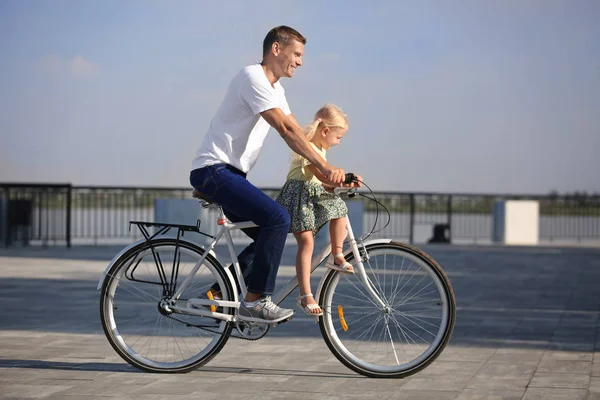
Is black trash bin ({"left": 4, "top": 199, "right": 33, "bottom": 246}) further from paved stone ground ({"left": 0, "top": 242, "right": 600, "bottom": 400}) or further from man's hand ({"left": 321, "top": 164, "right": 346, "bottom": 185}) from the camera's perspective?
man's hand ({"left": 321, "top": 164, "right": 346, "bottom": 185})

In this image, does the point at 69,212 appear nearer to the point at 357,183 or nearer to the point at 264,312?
the point at 264,312

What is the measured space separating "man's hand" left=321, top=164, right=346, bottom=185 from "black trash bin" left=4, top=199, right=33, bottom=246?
45.7 ft

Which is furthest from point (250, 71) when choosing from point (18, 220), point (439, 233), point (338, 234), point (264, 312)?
point (439, 233)

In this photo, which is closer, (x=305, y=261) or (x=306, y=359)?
(x=305, y=261)

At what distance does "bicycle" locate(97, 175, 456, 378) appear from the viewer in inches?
207

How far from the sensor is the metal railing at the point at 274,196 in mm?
18500

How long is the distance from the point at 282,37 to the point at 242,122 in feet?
1.54

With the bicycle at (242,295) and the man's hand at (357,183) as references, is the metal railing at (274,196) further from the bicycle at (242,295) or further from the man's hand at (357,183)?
the man's hand at (357,183)

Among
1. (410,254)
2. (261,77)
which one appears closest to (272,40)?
(261,77)

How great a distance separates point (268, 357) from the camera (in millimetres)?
6008

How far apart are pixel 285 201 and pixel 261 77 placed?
2.12ft

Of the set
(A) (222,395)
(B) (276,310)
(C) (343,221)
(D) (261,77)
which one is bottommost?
(A) (222,395)

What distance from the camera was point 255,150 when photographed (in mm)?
5266

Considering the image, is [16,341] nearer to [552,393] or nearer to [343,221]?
[343,221]
